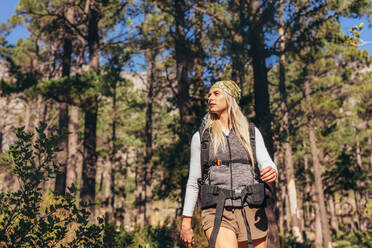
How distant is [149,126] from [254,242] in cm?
1917

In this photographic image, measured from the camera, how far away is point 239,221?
8.27 feet

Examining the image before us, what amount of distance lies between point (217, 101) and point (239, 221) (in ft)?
3.07

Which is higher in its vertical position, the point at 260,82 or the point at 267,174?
the point at 260,82

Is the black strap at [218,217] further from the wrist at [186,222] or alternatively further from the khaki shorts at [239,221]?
the wrist at [186,222]

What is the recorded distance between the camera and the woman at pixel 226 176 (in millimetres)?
2482

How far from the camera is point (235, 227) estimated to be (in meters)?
2.50

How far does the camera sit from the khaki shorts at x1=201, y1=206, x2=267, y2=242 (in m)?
2.50

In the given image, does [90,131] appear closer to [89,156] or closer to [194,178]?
[89,156]

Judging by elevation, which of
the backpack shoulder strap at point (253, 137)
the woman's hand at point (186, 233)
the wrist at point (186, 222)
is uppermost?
the backpack shoulder strap at point (253, 137)

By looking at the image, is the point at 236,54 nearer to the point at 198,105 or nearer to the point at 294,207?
the point at 198,105

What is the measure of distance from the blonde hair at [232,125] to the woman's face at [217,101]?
4cm

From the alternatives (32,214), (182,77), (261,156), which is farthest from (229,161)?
(182,77)

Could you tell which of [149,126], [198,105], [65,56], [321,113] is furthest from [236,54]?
[321,113]

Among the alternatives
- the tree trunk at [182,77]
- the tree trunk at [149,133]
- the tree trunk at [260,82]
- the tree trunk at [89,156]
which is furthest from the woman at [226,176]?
the tree trunk at [149,133]
